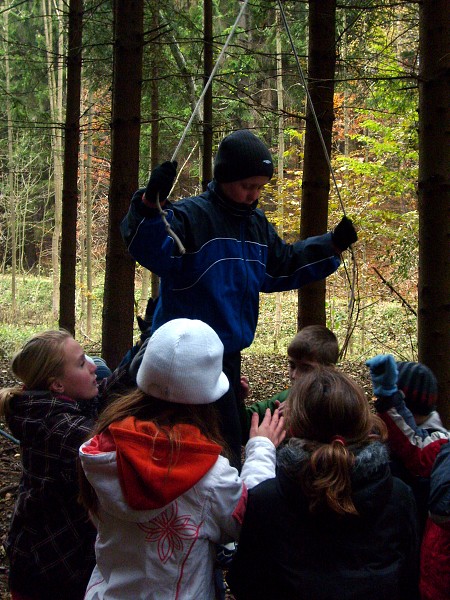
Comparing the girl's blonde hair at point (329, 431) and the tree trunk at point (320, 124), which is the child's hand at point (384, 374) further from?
the tree trunk at point (320, 124)

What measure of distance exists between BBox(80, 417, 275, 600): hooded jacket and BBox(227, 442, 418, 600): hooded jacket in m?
0.09

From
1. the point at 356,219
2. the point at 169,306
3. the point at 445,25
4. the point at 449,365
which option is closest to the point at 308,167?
the point at 445,25

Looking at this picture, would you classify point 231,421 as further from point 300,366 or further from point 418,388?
point 418,388

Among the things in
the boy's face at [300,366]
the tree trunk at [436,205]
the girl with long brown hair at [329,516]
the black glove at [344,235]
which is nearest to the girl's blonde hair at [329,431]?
→ the girl with long brown hair at [329,516]

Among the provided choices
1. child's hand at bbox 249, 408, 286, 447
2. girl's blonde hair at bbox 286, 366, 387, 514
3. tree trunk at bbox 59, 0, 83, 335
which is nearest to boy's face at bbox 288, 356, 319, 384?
child's hand at bbox 249, 408, 286, 447

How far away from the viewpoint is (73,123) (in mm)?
7793

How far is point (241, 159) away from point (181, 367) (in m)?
1.26

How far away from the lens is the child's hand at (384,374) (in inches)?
80.8

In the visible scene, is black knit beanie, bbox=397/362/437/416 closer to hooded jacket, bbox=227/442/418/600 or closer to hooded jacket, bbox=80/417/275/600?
hooded jacket, bbox=227/442/418/600

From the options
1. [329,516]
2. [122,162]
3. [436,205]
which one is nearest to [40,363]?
[329,516]

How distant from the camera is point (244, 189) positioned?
8.92 ft

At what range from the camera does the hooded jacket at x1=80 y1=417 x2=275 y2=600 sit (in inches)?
64.1

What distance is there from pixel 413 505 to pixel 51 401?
1319 millimetres

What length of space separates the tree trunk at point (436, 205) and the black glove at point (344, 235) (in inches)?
24.7
